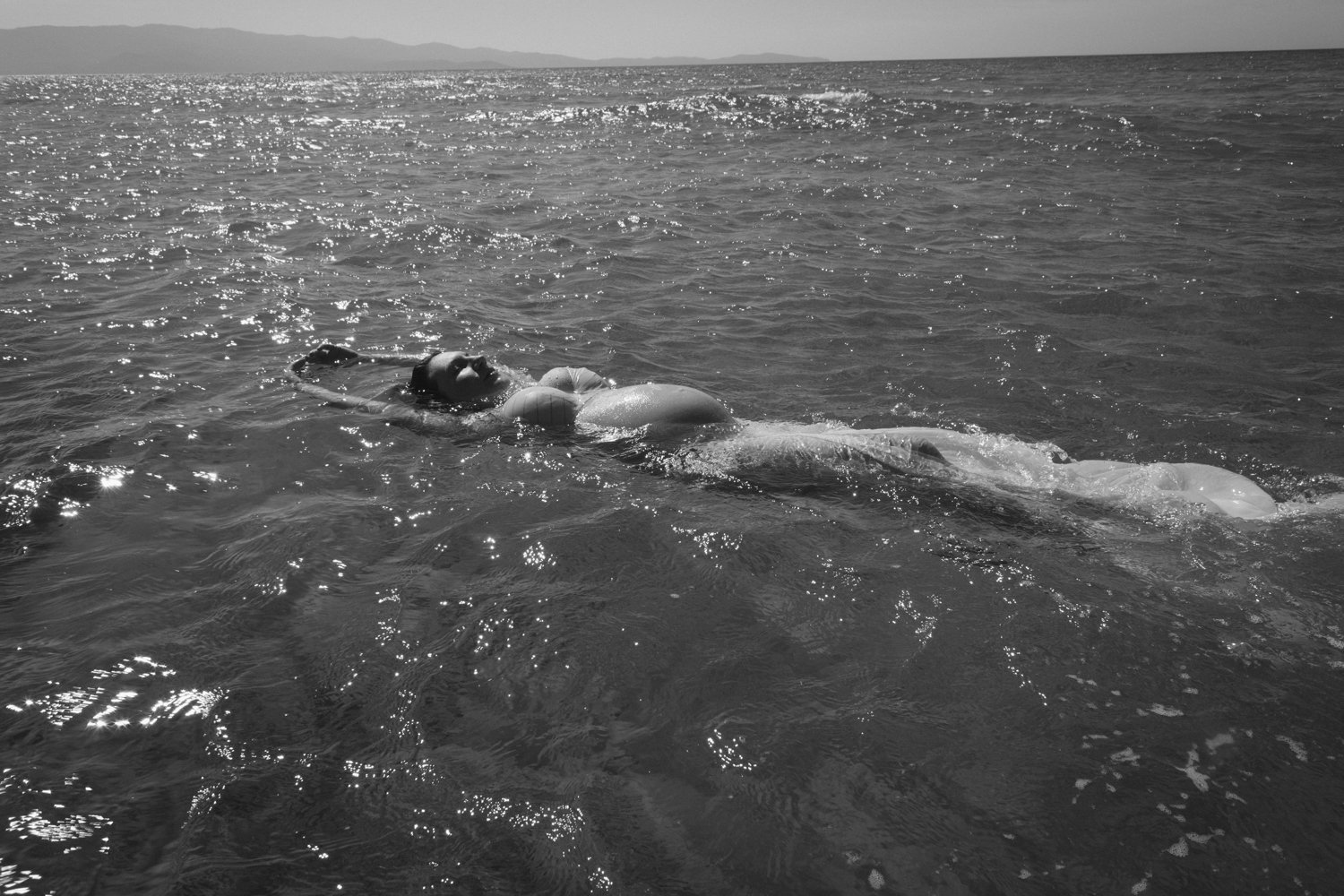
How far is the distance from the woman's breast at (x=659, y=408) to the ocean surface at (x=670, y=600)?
23cm

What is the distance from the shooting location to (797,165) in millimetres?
18734

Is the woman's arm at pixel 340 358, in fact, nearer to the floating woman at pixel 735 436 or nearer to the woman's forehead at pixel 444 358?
the floating woman at pixel 735 436

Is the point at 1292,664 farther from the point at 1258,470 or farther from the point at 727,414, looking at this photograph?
the point at 727,414

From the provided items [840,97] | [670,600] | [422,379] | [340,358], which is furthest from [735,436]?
[840,97]

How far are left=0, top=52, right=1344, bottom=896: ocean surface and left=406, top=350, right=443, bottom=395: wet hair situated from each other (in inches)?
17.5

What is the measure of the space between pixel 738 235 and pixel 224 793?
1079 cm

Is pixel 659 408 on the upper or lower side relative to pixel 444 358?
lower

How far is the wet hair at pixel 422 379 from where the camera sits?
6.26m

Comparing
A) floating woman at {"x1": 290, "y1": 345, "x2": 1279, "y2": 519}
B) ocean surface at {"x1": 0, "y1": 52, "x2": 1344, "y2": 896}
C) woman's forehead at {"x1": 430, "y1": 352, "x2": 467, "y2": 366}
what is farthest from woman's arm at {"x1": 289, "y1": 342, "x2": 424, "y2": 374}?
woman's forehead at {"x1": 430, "y1": 352, "x2": 467, "y2": 366}

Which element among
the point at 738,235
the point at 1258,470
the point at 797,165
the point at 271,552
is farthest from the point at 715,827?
the point at 797,165

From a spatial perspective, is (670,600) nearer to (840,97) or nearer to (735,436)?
(735,436)

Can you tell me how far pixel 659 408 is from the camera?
17.7 ft

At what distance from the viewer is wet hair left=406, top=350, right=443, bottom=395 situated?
626 centimetres

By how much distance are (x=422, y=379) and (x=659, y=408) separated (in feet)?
6.71
